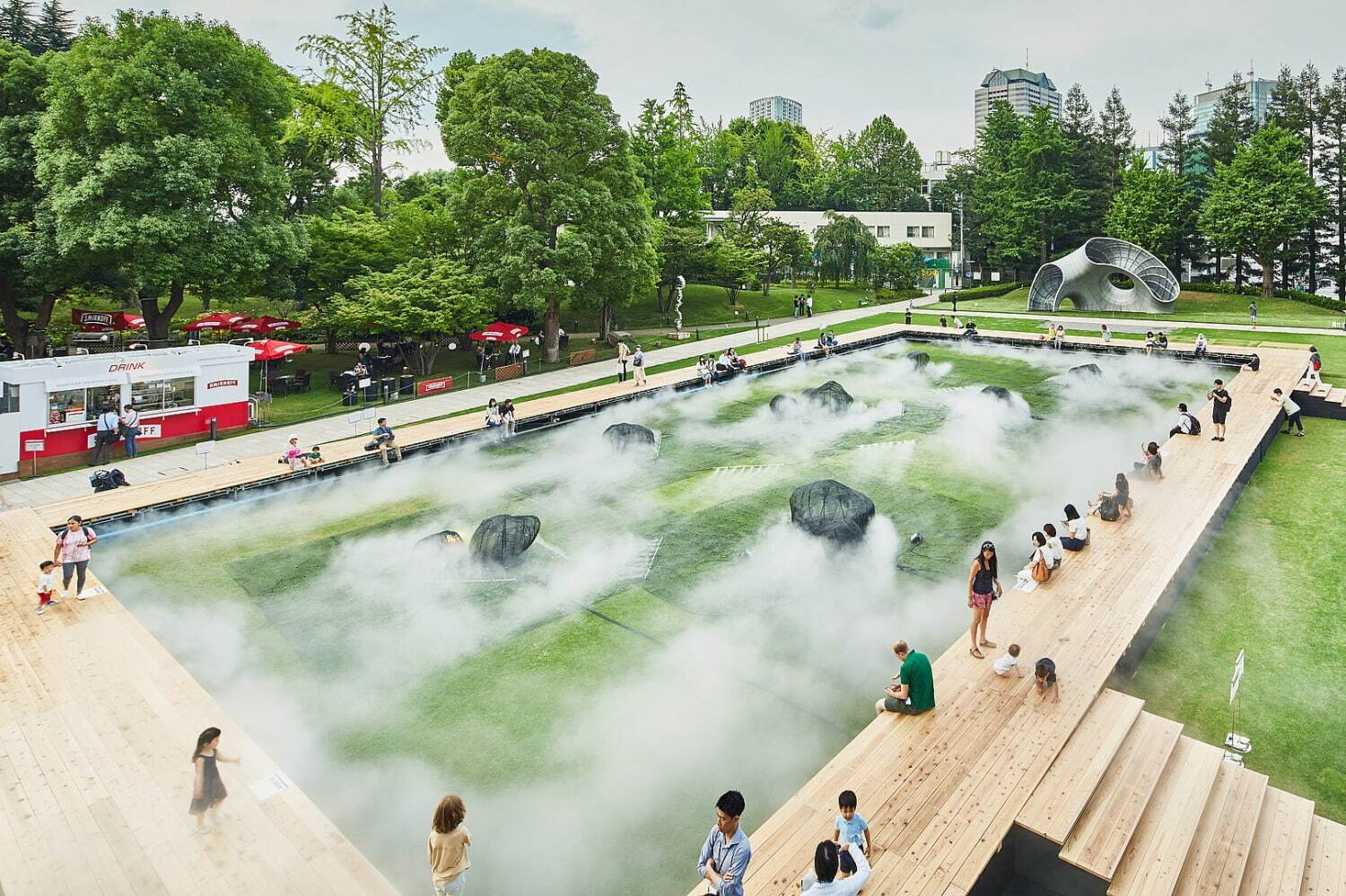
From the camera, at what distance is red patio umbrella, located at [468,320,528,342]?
34.0 meters

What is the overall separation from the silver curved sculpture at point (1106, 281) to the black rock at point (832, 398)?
31.9 m

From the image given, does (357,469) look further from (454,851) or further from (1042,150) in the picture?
(1042,150)

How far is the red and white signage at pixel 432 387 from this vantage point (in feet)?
103

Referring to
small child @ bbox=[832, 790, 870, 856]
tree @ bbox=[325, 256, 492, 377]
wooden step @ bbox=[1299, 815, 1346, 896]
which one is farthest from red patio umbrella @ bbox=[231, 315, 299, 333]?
wooden step @ bbox=[1299, 815, 1346, 896]

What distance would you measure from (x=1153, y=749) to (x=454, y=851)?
7.93m

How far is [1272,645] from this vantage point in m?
11.9

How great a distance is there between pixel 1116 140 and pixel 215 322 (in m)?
74.0

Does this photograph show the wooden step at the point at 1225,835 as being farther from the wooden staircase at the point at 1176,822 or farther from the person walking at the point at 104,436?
the person walking at the point at 104,436

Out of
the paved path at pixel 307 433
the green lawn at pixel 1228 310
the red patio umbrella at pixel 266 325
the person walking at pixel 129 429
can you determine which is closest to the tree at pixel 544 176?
the paved path at pixel 307 433

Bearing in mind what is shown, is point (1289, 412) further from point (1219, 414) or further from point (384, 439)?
point (384, 439)

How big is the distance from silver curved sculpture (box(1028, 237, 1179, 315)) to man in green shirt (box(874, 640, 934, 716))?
4868 cm

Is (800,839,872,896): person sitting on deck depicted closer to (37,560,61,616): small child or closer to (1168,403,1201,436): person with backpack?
(37,560,61,616): small child

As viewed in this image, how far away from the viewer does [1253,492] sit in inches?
725

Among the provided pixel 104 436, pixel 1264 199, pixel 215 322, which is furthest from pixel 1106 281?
pixel 104 436
